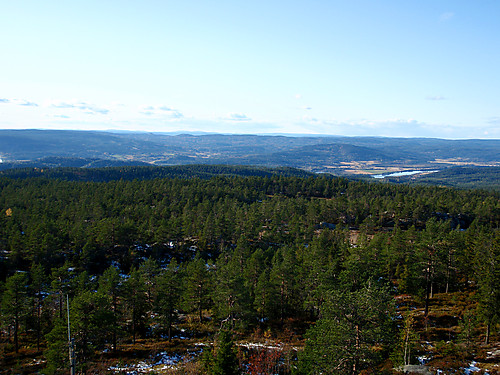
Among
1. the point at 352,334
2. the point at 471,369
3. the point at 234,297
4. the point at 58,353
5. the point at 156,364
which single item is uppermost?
the point at 352,334

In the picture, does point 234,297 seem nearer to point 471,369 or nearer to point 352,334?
point 352,334

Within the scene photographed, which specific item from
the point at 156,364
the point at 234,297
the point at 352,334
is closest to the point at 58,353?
the point at 156,364

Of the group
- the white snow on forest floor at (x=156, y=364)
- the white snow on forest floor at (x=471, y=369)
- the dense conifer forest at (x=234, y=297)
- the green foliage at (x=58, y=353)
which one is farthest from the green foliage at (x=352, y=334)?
the green foliage at (x=58, y=353)

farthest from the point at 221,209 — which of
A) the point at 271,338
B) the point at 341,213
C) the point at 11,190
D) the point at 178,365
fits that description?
the point at 11,190

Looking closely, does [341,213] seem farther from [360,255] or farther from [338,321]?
[338,321]

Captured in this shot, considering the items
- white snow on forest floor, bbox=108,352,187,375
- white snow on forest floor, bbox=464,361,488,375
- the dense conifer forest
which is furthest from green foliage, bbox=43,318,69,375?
white snow on forest floor, bbox=464,361,488,375

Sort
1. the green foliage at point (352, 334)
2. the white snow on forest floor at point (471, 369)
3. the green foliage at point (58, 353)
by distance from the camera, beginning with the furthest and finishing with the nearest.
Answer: the white snow on forest floor at point (471, 369)
the green foliage at point (58, 353)
the green foliage at point (352, 334)

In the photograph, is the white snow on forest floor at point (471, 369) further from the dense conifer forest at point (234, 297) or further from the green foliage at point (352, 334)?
the green foliage at point (352, 334)

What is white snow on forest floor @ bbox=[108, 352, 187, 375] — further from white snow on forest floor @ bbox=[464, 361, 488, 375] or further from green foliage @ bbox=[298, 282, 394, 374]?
white snow on forest floor @ bbox=[464, 361, 488, 375]
